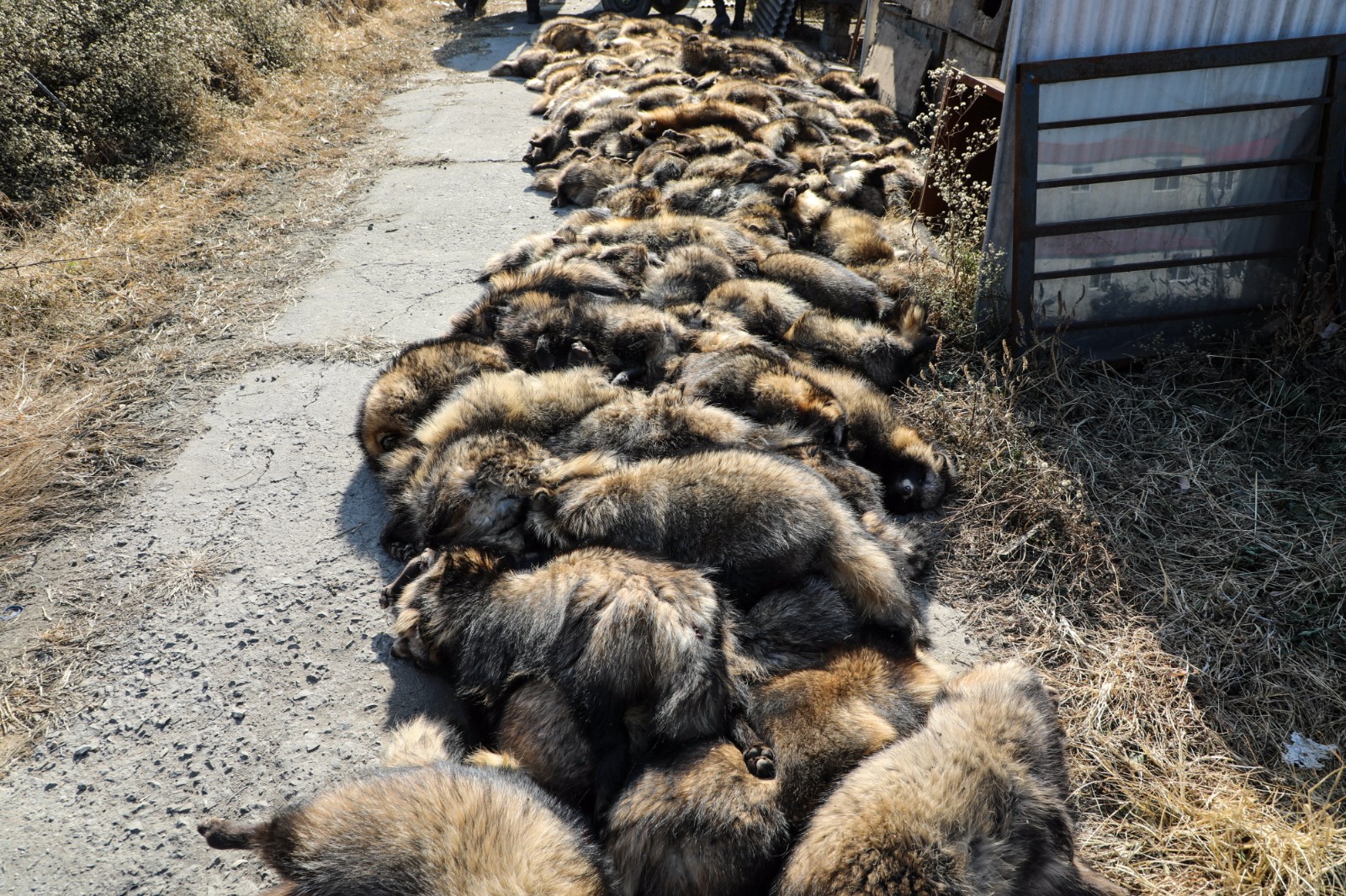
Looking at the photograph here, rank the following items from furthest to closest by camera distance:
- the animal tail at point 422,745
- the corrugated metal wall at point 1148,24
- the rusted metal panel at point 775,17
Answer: the rusted metal panel at point 775,17, the corrugated metal wall at point 1148,24, the animal tail at point 422,745

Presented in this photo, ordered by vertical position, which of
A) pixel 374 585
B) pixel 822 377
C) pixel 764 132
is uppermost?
pixel 764 132

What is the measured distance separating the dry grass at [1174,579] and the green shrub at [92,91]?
820 centimetres

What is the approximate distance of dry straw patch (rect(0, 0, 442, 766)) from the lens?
380 centimetres

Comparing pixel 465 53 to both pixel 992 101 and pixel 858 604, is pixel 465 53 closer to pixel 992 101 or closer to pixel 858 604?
pixel 992 101

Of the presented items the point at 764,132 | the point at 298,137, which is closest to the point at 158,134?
the point at 298,137

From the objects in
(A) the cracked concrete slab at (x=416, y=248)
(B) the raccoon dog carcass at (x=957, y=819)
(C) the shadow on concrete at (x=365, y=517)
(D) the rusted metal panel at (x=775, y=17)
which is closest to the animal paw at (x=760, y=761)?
(B) the raccoon dog carcass at (x=957, y=819)

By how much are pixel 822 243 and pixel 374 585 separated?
179 inches

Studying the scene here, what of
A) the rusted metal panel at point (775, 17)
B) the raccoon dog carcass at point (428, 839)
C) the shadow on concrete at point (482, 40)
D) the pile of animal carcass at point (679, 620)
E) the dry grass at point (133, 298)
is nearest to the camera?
the raccoon dog carcass at point (428, 839)

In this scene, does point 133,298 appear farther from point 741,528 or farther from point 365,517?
point 741,528

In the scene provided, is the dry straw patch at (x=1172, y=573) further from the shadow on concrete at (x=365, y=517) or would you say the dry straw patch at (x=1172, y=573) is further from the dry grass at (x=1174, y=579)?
the shadow on concrete at (x=365, y=517)

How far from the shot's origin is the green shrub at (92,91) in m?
7.43

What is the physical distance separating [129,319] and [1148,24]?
22.8ft

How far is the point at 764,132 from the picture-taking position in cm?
855

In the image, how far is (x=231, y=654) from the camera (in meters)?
3.46
